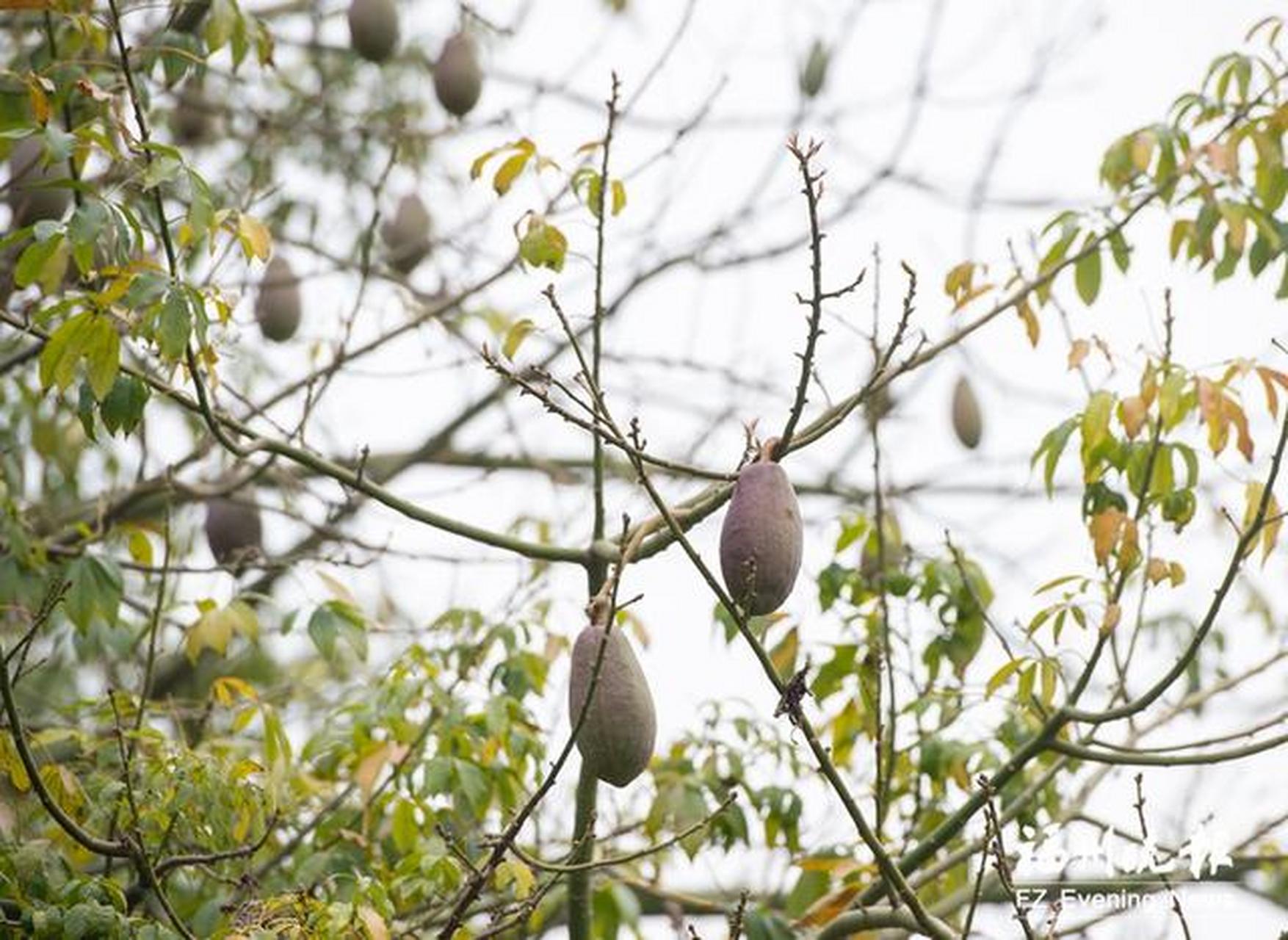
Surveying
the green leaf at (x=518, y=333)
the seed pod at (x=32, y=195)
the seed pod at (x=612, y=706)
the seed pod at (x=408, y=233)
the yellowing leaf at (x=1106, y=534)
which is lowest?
the seed pod at (x=612, y=706)

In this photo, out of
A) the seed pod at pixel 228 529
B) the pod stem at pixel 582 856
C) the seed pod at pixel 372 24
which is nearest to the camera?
the pod stem at pixel 582 856

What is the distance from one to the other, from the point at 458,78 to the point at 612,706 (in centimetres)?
266

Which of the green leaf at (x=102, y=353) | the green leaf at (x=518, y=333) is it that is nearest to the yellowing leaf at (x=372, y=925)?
the green leaf at (x=102, y=353)

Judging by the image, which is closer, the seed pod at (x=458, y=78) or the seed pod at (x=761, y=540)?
the seed pod at (x=761, y=540)

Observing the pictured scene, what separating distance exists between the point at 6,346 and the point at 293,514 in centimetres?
65

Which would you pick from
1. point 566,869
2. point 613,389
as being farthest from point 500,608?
point 566,869

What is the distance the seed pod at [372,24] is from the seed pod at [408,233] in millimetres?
550

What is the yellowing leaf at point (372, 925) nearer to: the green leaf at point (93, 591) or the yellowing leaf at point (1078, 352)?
the green leaf at point (93, 591)

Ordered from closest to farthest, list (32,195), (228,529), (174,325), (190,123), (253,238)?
(174,325)
(253,238)
(32,195)
(228,529)
(190,123)

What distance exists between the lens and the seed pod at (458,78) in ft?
14.9

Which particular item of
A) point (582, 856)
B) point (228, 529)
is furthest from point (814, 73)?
point (582, 856)

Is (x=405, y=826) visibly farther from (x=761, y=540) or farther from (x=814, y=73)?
(x=814, y=73)

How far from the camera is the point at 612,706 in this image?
216cm

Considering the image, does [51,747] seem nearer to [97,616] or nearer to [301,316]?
[97,616]
